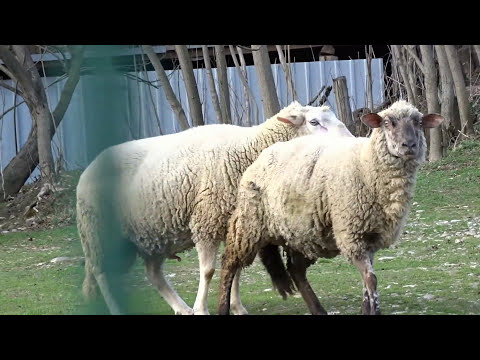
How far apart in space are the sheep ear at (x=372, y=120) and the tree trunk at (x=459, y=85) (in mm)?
7281

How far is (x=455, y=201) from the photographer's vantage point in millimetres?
10375

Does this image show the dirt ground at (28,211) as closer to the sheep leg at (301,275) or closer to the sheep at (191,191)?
the sheep at (191,191)

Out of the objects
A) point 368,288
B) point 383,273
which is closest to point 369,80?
point 383,273

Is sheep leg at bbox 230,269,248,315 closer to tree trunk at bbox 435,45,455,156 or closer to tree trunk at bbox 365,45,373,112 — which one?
tree trunk at bbox 365,45,373,112

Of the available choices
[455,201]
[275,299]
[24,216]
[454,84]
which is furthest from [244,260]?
[454,84]

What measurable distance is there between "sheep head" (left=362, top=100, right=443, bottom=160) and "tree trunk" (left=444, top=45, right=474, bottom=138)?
23.8ft

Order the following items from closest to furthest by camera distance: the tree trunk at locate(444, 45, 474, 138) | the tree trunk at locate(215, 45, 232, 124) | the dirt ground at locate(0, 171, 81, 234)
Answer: the tree trunk at locate(215, 45, 232, 124) < the dirt ground at locate(0, 171, 81, 234) < the tree trunk at locate(444, 45, 474, 138)

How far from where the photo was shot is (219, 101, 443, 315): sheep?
5566 millimetres

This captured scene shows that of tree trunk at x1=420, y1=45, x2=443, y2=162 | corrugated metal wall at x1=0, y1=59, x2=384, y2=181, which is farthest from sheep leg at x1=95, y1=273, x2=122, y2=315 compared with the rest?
tree trunk at x1=420, y1=45, x2=443, y2=162
